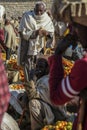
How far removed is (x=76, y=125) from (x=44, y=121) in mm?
3028

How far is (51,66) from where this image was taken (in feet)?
8.91

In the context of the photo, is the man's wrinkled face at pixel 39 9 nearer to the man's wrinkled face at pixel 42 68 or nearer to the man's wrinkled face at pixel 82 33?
the man's wrinkled face at pixel 42 68

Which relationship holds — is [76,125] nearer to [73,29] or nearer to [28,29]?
[73,29]

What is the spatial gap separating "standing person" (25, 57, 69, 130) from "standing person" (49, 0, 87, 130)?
9.41 ft

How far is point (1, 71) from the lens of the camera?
2.18 meters

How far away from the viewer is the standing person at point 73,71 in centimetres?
241

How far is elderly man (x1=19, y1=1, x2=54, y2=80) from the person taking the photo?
26.2 ft

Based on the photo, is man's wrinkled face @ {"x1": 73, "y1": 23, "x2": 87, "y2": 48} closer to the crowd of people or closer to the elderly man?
the crowd of people

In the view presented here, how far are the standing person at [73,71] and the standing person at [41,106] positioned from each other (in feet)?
9.41

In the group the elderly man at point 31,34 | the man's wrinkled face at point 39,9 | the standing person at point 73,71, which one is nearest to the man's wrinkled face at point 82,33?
the standing person at point 73,71

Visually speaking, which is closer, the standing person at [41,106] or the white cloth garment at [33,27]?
the standing person at [41,106]

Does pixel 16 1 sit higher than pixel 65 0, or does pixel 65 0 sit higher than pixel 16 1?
pixel 65 0

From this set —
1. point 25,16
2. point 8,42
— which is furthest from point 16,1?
point 25,16

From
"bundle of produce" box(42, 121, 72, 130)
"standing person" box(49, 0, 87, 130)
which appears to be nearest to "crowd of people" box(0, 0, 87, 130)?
"standing person" box(49, 0, 87, 130)
